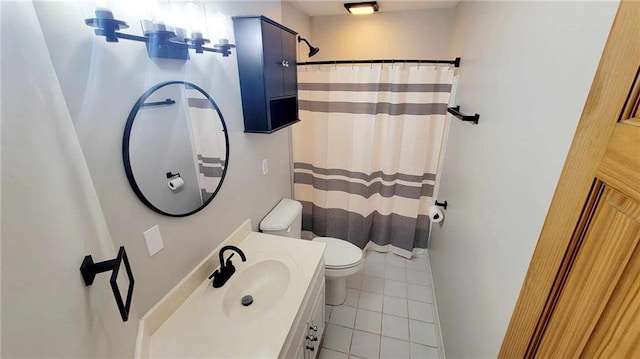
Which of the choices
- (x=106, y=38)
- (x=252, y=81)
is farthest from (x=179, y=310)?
(x=252, y=81)

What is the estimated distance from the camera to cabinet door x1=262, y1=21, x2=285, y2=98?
1.39 meters

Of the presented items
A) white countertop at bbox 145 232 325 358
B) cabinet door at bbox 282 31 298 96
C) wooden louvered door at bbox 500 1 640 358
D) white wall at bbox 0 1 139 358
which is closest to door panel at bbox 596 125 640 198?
wooden louvered door at bbox 500 1 640 358

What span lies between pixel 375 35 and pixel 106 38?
223 centimetres

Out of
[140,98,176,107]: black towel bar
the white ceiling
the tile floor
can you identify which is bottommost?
the tile floor

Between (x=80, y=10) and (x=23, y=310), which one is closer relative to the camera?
(x=23, y=310)

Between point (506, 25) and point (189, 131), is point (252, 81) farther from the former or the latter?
point (506, 25)

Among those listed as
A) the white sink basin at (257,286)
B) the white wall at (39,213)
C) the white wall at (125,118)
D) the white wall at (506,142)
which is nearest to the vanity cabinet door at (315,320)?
the white sink basin at (257,286)

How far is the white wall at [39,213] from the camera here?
40cm

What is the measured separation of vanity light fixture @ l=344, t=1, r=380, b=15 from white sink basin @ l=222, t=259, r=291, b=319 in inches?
79.6

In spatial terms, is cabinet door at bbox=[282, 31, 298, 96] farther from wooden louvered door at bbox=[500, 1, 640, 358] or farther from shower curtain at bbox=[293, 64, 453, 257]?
wooden louvered door at bbox=[500, 1, 640, 358]

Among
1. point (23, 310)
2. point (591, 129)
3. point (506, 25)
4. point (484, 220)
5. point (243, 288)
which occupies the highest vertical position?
point (506, 25)

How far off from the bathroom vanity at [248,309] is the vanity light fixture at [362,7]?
6.19ft

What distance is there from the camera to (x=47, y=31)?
0.65 m

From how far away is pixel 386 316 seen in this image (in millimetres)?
2010
